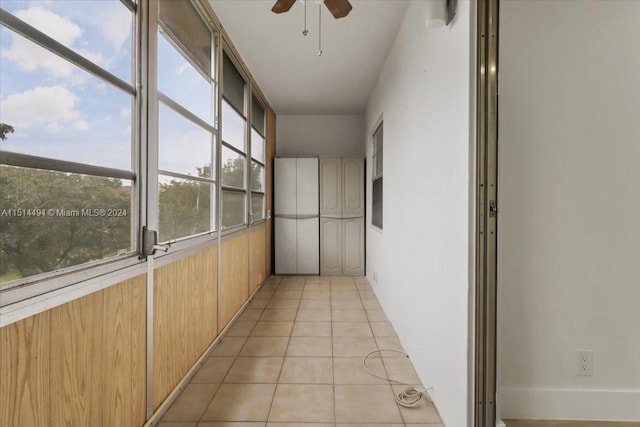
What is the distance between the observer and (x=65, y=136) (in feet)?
3.74

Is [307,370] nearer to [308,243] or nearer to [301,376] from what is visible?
[301,376]

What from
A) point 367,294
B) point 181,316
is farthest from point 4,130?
point 367,294

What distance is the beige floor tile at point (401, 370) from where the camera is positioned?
84.5 inches

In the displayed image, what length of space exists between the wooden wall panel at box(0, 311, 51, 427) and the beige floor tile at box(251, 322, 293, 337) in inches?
76.6

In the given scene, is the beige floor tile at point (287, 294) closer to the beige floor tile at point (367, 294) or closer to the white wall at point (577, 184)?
the beige floor tile at point (367, 294)

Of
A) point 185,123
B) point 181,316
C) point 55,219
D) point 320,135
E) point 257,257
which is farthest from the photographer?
point 320,135

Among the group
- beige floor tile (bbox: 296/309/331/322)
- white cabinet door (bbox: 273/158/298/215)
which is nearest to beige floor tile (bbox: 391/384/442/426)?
beige floor tile (bbox: 296/309/331/322)

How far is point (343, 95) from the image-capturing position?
458 centimetres

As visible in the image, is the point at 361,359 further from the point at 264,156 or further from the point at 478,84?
the point at 264,156

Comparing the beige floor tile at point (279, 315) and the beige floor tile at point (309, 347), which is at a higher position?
the beige floor tile at point (279, 315)

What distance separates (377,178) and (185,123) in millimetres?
2711

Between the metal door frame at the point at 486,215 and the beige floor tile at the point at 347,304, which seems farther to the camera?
the beige floor tile at the point at 347,304

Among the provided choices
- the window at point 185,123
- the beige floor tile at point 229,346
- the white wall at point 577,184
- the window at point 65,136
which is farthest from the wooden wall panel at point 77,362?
the white wall at point 577,184

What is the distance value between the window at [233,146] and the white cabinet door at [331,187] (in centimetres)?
179
